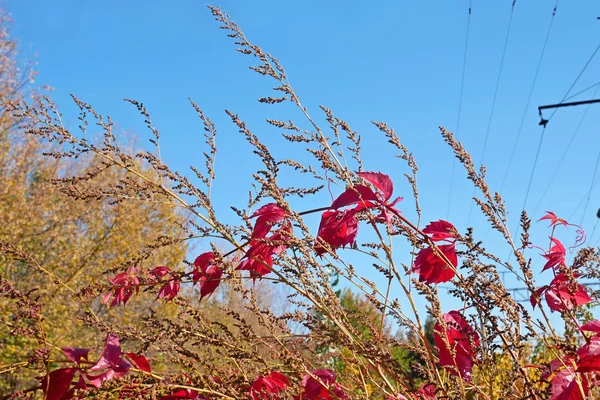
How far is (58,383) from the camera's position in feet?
3.86

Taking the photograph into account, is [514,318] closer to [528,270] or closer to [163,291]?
[528,270]

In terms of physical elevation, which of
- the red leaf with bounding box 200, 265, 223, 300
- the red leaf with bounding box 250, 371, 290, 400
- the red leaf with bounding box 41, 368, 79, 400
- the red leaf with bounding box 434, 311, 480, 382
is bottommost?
the red leaf with bounding box 41, 368, 79, 400

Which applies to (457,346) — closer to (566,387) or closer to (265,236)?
(566,387)

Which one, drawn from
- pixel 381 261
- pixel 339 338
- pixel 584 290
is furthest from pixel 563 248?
pixel 339 338

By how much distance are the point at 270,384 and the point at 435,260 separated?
0.45 meters

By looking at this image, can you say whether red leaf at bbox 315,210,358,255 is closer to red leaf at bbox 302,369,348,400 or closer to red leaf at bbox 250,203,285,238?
red leaf at bbox 250,203,285,238

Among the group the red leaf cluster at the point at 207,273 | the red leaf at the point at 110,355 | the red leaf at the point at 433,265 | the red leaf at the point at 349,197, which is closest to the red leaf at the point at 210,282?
the red leaf cluster at the point at 207,273

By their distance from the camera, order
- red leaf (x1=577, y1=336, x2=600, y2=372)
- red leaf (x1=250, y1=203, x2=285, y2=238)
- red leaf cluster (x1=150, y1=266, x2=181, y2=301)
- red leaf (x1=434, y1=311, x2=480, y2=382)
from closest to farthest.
A: red leaf (x1=577, y1=336, x2=600, y2=372)
red leaf (x1=434, y1=311, x2=480, y2=382)
red leaf (x1=250, y1=203, x2=285, y2=238)
red leaf cluster (x1=150, y1=266, x2=181, y2=301)

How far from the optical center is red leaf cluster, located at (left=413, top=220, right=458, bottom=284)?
4.09 feet

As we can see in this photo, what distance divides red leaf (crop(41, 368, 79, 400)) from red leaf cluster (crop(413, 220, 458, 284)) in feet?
2.54

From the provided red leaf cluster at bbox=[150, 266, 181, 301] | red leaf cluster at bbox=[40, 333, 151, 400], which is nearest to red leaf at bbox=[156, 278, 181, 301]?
red leaf cluster at bbox=[150, 266, 181, 301]

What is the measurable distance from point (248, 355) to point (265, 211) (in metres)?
0.33

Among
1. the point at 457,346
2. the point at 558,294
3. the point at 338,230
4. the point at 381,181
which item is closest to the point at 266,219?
the point at 338,230

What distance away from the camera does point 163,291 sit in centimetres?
141
